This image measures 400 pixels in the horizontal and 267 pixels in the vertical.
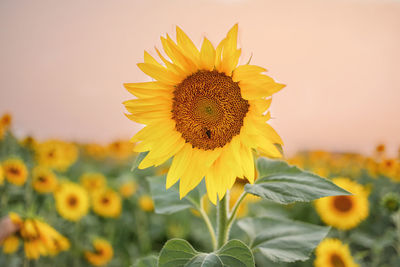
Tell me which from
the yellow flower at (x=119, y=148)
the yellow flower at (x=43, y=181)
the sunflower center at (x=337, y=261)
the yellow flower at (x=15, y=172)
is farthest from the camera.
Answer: the yellow flower at (x=119, y=148)

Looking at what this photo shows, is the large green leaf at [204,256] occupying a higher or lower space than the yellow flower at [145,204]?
higher

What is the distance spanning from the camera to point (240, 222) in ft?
4.82

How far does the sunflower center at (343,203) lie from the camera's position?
3.42 metres

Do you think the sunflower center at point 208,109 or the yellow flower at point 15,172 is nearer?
the sunflower center at point 208,109

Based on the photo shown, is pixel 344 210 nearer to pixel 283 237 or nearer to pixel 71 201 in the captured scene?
pixel 283 237

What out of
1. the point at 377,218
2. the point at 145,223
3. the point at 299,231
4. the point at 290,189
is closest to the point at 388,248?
the point at 377,218

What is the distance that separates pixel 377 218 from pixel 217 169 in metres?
3.51

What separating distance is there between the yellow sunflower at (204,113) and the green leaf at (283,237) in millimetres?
343

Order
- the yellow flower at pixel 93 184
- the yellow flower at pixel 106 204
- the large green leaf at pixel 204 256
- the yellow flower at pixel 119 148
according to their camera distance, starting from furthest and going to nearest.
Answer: the yellow flower at pixel 119 148 < the yellow flower at pixel 93 184 < the yellow flower at pixel 106 204 < the large green leaf at pixel 204 256

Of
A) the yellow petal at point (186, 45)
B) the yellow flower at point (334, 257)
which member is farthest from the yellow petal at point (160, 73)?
the yellow flower at point (334, 257)

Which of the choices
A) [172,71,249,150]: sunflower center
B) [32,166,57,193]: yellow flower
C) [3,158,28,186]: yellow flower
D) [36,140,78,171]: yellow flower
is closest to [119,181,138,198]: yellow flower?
[32,166,57,193]: yellow flower

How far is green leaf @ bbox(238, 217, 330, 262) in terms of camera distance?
1.23m

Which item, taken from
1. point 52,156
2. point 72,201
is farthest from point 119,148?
point 72,201

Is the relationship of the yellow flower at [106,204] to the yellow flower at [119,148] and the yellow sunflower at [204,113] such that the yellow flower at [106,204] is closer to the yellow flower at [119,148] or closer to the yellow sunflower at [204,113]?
the yellow sunflower at [204,113]
